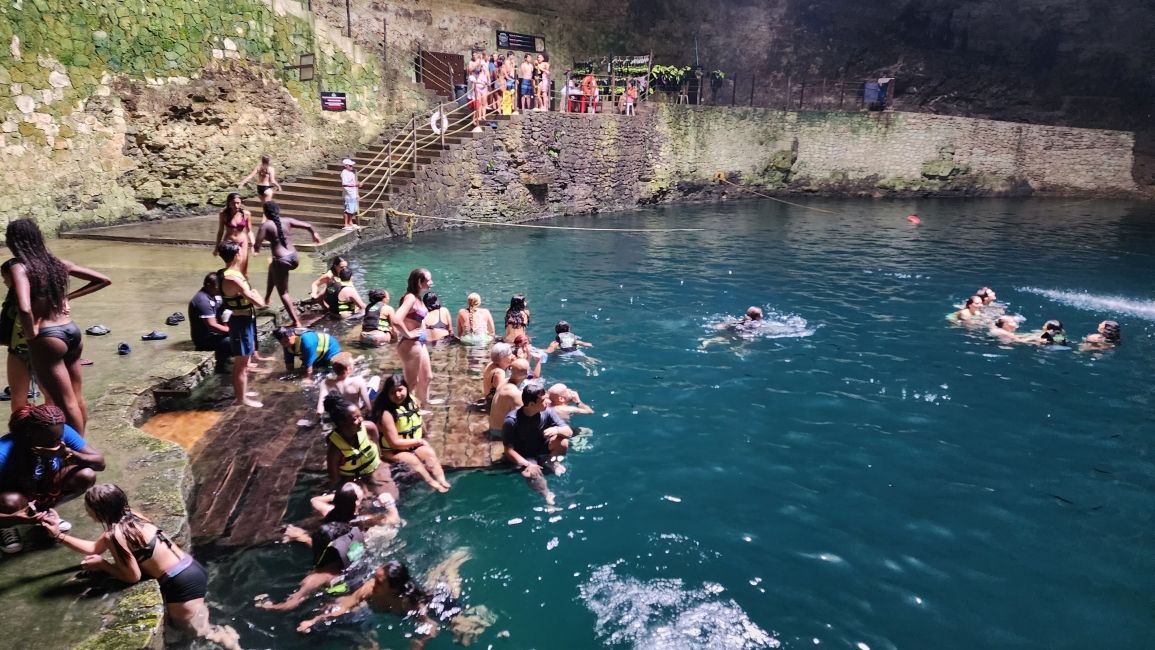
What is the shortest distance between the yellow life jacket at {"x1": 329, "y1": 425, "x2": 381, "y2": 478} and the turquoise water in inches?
21.7

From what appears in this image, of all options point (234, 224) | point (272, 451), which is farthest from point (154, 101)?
point (272, 451)

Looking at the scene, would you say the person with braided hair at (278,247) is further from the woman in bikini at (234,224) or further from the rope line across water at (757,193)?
the rope line across water at (757,193)

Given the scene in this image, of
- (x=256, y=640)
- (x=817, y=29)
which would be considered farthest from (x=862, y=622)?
(x=817, y=29)

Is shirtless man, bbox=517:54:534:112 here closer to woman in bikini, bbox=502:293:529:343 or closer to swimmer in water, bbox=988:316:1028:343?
woman in bikini, bbox=502:293:529:343

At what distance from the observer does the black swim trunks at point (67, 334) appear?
538cm

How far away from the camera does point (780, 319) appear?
13.9 metres

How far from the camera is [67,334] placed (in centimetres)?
550

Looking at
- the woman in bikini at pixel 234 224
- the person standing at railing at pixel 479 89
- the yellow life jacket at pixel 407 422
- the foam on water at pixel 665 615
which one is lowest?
the foam on water at pixel 665 615

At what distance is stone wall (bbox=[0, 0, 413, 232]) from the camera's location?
14.2 m

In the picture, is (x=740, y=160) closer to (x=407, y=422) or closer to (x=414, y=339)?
(x=414, y=339)

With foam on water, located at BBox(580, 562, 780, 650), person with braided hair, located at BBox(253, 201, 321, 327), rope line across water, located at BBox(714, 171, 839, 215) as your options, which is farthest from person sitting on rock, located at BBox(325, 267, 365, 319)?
rope line across water, located at BBox(714, 171, 839, 215)

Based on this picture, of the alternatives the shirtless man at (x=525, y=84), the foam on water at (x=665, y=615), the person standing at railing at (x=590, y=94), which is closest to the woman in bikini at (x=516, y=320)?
the foam on water at (x=665, y=615)

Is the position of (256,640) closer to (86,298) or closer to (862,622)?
(862,622)

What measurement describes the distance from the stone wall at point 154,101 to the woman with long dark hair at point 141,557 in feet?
42.1
